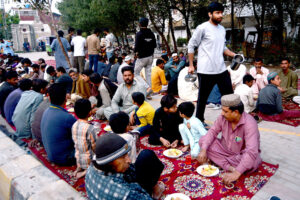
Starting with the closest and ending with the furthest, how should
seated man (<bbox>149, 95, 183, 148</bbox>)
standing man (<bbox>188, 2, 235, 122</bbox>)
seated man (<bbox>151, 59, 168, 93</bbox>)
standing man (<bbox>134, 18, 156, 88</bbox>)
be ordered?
standing man (<bbox>188, 2, 235, 122</bbox>) < seated man (<bbox>149, 95, 183, 148</bbox>) < standing man (<bbox>134, 18, 156, 88</bbox>) < seated man (<bbox>151, 59, 168, 93</bbox>)

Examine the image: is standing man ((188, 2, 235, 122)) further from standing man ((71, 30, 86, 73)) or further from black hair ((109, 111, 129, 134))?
standing man ((71, 30, 86, 73))

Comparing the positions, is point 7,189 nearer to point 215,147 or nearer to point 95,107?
point 215,147

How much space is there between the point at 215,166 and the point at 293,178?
3.03 feet

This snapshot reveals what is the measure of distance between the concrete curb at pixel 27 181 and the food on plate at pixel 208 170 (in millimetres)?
1543

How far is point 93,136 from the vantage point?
10.1 ft

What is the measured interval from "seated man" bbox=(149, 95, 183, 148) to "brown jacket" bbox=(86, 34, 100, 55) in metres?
5.99

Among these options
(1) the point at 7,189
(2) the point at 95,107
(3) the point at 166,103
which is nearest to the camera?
(1) the point at 7,189

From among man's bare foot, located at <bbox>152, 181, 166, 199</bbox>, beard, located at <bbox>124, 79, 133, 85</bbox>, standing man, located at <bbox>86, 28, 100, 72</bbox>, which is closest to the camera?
man's bare foot, located at <bbox>152, 181, 166, 199</bbox>

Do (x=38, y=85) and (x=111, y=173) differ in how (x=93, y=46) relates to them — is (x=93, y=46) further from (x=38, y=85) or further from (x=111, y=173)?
(x=111, y=173)

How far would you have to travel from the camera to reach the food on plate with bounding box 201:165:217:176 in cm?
297

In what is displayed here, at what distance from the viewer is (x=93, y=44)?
9156mm

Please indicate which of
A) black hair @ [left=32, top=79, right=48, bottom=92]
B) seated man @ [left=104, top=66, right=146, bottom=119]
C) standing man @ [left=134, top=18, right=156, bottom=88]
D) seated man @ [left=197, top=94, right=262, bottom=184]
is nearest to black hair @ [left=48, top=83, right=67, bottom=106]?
black hair @ [left=32, top=79, right=48, bottom=92]

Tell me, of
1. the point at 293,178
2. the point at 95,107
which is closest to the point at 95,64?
the point at 95,107

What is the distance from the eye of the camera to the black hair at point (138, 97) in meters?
4.16
